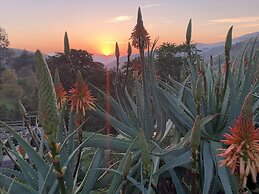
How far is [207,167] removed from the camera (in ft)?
7.97

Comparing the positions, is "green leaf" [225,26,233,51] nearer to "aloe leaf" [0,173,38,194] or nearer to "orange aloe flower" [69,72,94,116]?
"orange aloe flower" [69,72,94,116]

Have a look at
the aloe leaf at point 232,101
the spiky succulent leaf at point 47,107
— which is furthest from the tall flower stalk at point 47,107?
the aloe leaf at point 232,101

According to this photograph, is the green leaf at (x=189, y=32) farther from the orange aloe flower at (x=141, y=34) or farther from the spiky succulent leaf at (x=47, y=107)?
the spiky succulent leaf at (x=47, y=107)

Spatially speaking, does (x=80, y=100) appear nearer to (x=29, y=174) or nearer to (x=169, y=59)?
(x=29, y=174)

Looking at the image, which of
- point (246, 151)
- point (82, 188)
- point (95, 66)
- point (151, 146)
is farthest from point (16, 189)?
point (95, 66)

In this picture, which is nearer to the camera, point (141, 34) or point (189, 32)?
point (141, 34)

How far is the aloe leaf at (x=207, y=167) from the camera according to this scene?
7.45ft

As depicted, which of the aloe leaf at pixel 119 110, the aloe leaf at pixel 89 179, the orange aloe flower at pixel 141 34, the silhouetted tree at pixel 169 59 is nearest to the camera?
the aloe leaf at pixel 89 179

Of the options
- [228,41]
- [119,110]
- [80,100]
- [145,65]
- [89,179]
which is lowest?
[89,179]

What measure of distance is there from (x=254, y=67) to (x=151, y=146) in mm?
878

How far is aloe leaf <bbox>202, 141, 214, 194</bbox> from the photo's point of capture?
227cm

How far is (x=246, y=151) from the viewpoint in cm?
171

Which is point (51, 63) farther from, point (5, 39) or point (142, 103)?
point (5, 39)

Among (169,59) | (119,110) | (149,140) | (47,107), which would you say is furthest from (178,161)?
(169,59)
